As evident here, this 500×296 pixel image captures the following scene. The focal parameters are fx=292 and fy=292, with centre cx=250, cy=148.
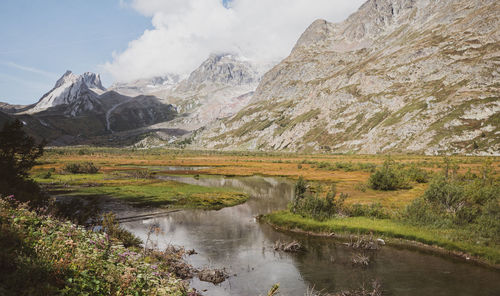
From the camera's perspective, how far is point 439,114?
625 feet

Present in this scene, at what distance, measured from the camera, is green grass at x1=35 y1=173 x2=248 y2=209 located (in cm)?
5075

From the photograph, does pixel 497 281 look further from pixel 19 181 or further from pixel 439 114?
pixel 439 114

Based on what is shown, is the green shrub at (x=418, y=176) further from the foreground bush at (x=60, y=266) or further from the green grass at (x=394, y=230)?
the foreground bush at (x=60, y=266)

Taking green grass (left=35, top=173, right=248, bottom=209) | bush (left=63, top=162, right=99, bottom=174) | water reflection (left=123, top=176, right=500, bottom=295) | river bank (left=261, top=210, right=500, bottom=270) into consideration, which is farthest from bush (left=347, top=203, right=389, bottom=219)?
bush (left=63, top=162, right=99, bottom=174)

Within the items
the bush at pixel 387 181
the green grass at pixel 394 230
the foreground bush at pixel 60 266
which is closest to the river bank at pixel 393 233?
the green grass at pixel 394 230

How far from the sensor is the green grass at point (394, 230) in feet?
88.3

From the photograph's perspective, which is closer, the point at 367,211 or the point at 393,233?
the point at 393,233

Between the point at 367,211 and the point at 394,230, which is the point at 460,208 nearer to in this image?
the point at 394,230

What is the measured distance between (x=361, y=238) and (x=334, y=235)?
12.5 ft

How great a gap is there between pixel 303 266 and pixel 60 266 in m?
19.2

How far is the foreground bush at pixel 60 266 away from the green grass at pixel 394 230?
24.6 meters

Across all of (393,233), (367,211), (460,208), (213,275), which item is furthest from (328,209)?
(213,275)

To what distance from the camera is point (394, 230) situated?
3253cm

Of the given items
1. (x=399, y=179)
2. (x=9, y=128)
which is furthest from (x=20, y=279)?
(x=399, y=179)
